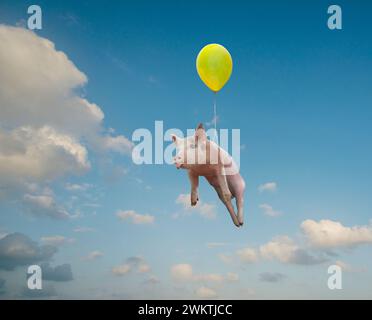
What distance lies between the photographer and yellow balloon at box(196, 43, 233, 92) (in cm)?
1052

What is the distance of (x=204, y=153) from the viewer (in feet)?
33.1

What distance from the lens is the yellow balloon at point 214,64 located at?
1052 cm

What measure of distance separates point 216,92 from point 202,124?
3.78ft

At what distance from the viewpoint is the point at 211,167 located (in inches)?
405

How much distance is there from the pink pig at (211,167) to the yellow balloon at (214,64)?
117 centimetres

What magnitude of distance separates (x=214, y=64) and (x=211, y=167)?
1.97m

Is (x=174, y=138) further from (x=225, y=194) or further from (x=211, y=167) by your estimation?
(x=225, y=194)

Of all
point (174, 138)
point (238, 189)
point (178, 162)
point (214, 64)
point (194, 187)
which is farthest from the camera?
point (238, 189)

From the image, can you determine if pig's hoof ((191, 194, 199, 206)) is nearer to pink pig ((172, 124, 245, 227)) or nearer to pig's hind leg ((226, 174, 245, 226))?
pink pig ((172, 124, 245, 227))

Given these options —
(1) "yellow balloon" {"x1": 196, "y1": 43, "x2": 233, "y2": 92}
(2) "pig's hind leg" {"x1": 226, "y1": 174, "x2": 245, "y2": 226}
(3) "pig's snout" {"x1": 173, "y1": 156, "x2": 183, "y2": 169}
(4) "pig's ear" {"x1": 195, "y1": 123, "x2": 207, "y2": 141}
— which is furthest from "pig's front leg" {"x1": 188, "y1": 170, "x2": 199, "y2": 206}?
(1) "yellow balloon" {"x1": 196, "y1": 43, "x2": 233, "y2": 92}

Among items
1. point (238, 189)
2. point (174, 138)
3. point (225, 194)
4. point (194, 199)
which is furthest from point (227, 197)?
point (174, 138)

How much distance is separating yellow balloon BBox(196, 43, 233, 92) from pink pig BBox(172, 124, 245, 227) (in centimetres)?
117

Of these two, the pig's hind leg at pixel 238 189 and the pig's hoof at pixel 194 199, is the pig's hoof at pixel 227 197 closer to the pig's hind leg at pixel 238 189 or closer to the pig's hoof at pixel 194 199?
the pig's hind leg at pixel 238 189
